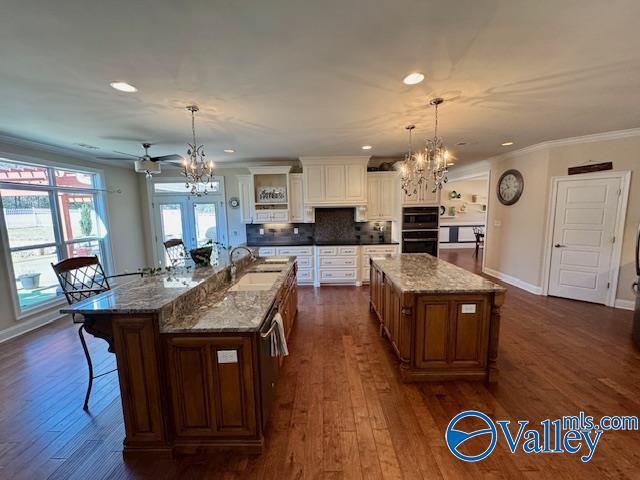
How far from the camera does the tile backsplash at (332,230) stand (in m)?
5.77

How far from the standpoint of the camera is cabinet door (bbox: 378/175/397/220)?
17.8 ft

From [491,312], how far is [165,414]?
8.73 feet

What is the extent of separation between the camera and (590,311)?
387 cm

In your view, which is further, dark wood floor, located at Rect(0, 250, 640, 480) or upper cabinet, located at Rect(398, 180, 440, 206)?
upper cabinet, located at Rect(398, 180, 440, 206)

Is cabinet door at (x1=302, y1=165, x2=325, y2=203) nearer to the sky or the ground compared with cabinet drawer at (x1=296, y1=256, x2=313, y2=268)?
nearer to the sky

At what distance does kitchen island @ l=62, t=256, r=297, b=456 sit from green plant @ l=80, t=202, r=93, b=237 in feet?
13.2

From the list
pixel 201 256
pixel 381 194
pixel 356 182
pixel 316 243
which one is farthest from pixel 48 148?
pixel 381 194

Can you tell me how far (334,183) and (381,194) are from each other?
104 centimetres

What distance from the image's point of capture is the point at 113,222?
17.2 feet

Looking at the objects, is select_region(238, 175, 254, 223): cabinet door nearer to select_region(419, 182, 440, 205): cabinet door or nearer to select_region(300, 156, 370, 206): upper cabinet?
select_region(300, 156, 370, 206): upper cabinet

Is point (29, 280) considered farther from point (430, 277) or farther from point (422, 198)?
point (422, 198)

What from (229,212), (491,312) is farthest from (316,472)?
(229,212)

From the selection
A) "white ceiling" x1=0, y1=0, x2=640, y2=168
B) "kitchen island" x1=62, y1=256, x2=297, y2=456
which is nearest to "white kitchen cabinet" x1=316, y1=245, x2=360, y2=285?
"white ceiling" x1=0, y1=0, x2=640, y2=168

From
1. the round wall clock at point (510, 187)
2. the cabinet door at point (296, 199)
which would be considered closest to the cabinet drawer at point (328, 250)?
the cabinet door at point (296, 199)
